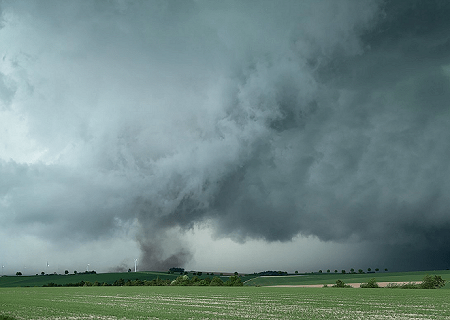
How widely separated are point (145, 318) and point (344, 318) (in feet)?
68.6

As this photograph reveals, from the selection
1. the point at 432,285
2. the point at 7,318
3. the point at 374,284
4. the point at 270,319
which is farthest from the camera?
the point at 374,284

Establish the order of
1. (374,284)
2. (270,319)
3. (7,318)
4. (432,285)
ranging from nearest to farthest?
(270,319), (7,318), (432,285), (374,284)

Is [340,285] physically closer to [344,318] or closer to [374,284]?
[374,284]

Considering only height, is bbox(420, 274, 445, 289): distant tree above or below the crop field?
below

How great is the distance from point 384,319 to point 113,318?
28.4 metres

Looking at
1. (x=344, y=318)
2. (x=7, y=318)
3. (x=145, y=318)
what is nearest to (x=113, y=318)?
(x=145, y=318)

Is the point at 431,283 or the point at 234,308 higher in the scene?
the point at 234,308

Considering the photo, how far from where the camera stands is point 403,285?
539 feet

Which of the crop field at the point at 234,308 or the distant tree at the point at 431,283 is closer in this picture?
the crop field at the point at 234,308

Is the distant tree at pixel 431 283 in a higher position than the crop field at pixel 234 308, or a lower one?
lower

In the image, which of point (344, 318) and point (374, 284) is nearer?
point (344, 318)

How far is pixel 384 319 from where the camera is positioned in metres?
39.3

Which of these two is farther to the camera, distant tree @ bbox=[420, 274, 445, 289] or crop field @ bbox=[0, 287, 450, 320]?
distant tree @ bbox=[420, 274, 445, 289]

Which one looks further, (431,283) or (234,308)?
(431,283)
